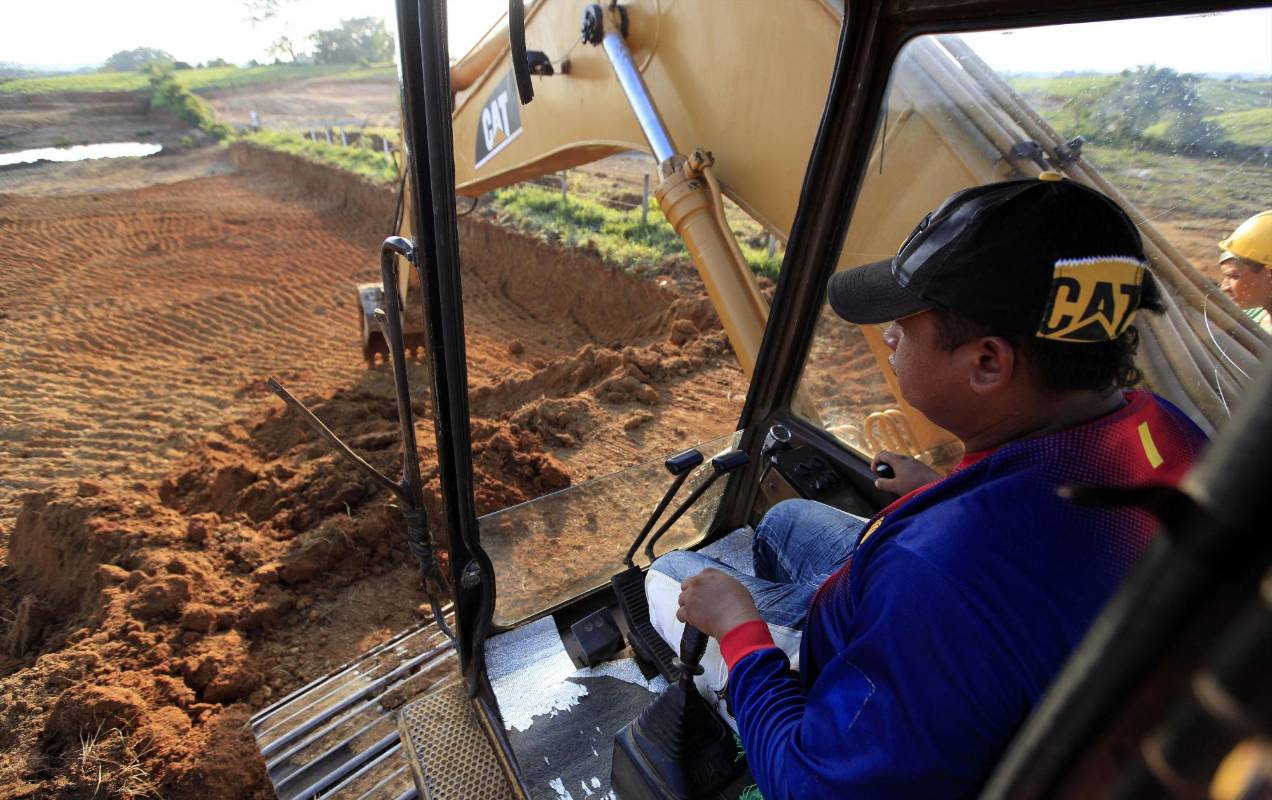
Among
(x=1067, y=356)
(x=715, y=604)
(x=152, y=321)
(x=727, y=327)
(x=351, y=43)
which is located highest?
(x=351, y=43)

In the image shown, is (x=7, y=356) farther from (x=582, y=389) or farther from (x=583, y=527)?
(x=583, y=527)

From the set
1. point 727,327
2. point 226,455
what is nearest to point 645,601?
point 727,327

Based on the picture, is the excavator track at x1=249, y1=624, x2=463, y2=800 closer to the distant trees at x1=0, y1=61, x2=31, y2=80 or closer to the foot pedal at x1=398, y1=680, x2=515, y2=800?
the foot pedal at x1=398, y1=680, x2=515, y2=800

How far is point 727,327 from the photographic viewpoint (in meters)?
2.32

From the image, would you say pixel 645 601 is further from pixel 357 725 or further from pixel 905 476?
pixel 357 725

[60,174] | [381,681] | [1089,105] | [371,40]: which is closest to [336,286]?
[381,681]

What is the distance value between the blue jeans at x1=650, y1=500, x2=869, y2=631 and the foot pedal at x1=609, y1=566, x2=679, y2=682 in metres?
0.26

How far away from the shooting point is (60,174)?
675 inches

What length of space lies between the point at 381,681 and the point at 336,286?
26.9ft

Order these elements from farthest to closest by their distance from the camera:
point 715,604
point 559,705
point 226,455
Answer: point 226,455 → point 559,705 → point 715,604

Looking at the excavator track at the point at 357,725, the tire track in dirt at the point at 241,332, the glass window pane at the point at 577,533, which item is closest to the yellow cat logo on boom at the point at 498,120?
the tire track in dirt at the point at 241,332

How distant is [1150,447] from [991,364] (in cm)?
23

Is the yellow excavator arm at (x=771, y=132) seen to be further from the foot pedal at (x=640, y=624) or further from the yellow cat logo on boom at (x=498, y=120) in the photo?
the foot pedal at (x=640, y=624)

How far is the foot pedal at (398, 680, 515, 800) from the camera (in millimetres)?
1737
